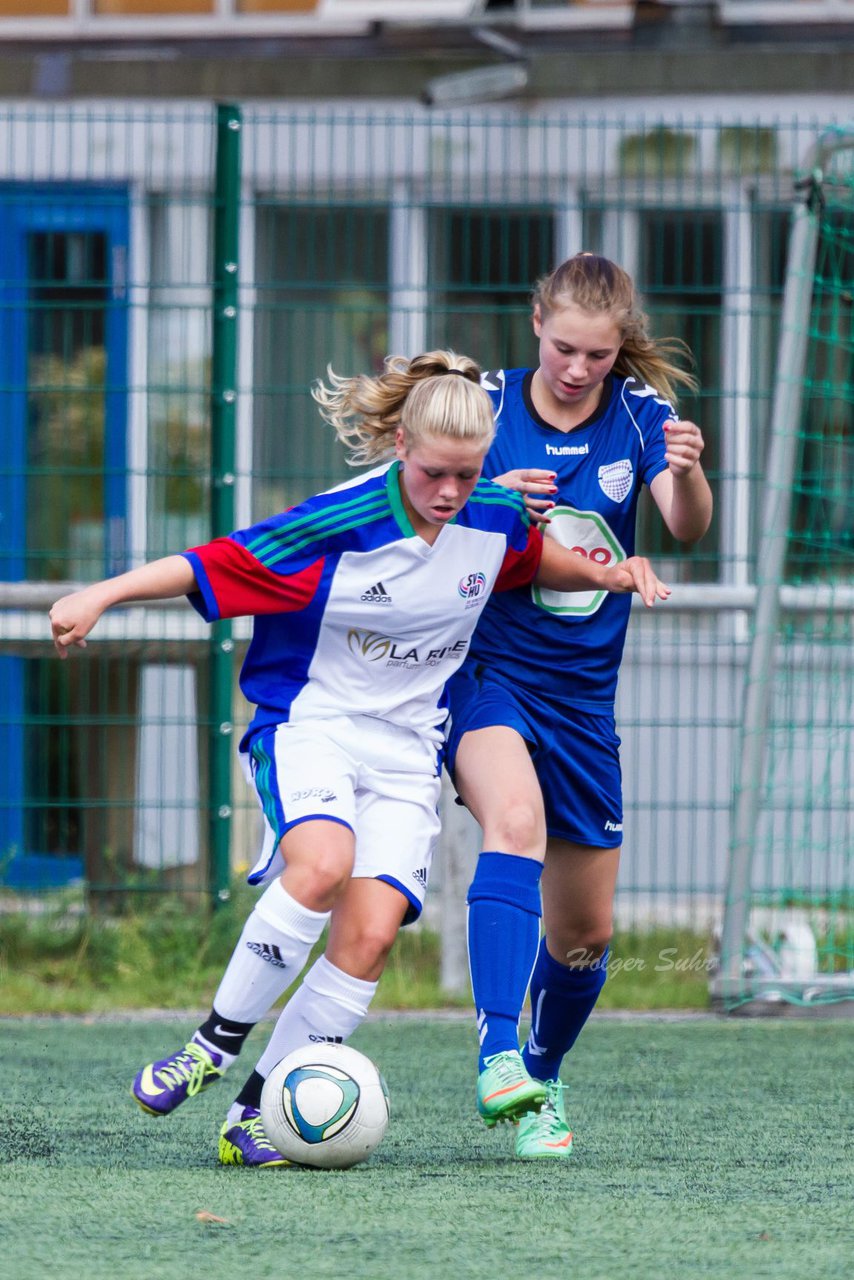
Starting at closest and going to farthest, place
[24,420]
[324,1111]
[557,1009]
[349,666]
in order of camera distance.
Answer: [324,1111], [349,666], [557,1009], [24,420]

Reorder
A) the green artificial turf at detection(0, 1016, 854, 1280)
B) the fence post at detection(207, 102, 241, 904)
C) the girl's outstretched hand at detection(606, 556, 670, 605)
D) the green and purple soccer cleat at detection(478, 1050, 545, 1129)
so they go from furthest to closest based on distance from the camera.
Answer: the fence post at detection(207, 102, 241, 904) → the girl's outstretched hand at detection(606, 556, 670, 605) → the green and purple soccer cleat at detection(478, 1050, 545, 1129) → the green artificial turf at detection(0, 1016, 854, 1280)

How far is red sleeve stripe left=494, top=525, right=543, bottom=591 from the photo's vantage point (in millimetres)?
4168

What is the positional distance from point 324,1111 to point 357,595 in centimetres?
99

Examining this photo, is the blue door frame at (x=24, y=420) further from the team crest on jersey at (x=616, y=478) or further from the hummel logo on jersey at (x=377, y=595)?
the hummel logo on jersey at (x=377, y=595)

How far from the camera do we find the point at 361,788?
13.1 ft

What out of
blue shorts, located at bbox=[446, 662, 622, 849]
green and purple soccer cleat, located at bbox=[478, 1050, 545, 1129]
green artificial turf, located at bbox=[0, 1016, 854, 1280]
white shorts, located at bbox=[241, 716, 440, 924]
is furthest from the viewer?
blue shorts, located at bbox=[446, 662, 622, 849]

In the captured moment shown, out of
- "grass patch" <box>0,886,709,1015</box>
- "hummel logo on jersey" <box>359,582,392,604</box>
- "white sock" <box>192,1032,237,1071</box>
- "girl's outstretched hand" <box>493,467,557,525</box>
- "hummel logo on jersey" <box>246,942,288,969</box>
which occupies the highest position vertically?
"girl's outstretched hand" <box>493,467,557,525</box>

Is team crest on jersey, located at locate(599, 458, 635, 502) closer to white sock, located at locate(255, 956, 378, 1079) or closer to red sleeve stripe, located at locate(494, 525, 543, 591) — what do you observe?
red sleeve stripe, located at locate(494, 525, 543, 591)

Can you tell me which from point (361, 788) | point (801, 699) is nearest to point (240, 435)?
point (801, 699)

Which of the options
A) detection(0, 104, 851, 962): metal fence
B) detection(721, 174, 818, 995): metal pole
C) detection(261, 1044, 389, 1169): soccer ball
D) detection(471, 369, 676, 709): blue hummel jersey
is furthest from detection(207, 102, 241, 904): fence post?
detection(261, 1044, 389, 1169): soccer ball

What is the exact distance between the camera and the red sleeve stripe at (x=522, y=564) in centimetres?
417

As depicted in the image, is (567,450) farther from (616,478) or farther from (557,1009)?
(557,1009)

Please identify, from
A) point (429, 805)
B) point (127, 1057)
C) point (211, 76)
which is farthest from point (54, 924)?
point (211, 76)

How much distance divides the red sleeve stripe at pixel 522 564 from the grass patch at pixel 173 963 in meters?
2.72
